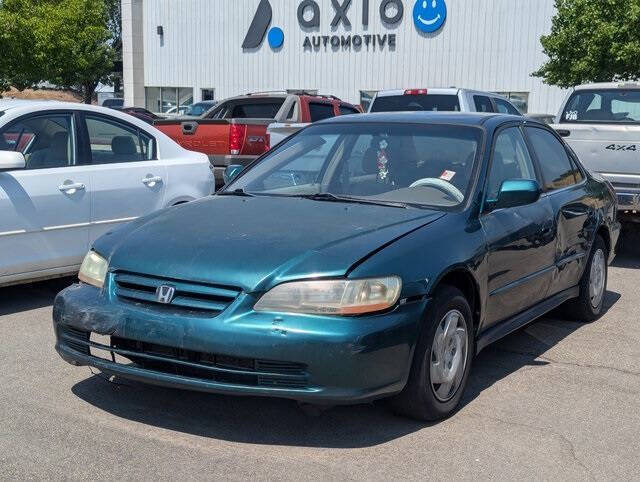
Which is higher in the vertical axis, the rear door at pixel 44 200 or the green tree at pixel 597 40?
the green tree at pixel 597 40

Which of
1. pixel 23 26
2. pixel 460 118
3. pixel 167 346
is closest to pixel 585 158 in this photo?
pixel 460 118

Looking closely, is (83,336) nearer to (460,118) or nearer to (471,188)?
(471,188)

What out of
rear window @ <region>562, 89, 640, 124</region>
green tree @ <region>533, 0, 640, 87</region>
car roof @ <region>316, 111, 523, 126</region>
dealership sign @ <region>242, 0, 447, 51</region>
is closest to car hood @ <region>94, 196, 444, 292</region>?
car roof @ <region>316, 111, 523, 126</region>

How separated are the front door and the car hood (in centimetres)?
53

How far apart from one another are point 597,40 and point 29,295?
17330 mm

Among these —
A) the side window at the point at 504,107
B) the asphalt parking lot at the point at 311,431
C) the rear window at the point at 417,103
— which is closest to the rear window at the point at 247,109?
the rear window at the point at 417,103

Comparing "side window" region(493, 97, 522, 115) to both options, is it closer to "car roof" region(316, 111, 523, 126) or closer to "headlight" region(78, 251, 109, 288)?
"car roof" region(316, 111, 523, 126)

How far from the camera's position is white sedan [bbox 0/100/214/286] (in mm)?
6477

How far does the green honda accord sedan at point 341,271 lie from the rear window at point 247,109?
8.45 m

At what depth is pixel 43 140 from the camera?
Answer: 22.4ft

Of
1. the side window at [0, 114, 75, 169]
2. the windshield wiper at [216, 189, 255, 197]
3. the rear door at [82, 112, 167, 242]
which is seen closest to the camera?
the windshield wiper at [216, 189, 255, 197]

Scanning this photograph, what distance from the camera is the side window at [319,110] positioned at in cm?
1405

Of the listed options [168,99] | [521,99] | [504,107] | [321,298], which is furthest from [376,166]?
[168,99]

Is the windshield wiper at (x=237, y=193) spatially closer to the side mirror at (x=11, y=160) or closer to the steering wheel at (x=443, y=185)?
the steering wheel at (x=443, y=185)
